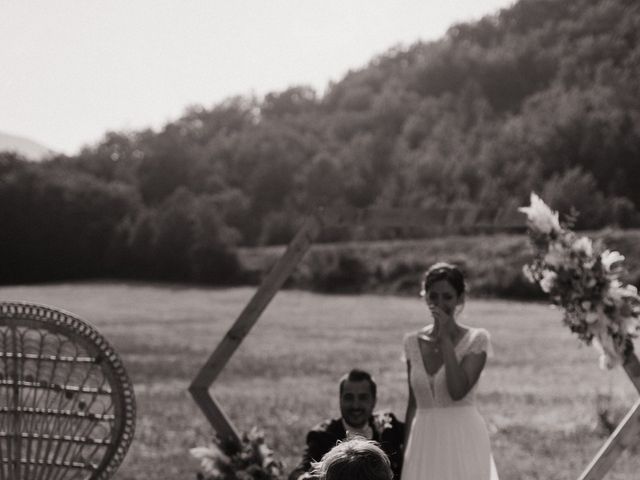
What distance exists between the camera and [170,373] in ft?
65.1

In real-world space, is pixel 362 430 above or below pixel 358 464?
below

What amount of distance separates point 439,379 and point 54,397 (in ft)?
8.60

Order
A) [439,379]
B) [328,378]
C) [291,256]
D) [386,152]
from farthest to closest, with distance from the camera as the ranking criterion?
[386,152] < [328,378] < [291,256] < [439,379]

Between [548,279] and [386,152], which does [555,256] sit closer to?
[548,279]

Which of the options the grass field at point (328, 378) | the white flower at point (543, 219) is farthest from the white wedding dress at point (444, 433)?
the grass field at point (328, 378)

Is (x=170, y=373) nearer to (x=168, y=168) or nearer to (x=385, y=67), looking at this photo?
(x=168, y=168)

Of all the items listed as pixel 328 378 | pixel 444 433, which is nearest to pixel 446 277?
A: pixel 444 433

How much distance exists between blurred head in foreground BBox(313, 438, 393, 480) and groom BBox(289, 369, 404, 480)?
2304 millimetres

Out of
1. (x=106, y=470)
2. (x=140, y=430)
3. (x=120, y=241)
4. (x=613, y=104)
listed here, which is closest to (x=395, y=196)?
(x=613, y=104)

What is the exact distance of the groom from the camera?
542 centimetres

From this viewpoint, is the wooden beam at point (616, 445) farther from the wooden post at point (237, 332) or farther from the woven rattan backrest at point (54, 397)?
the woven rattan backrest at point (54, 397)

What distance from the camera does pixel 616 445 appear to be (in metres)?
6.07

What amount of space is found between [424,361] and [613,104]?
93731 mm

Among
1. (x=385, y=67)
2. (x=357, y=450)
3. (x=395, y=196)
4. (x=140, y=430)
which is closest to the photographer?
(x=357, y=450)
